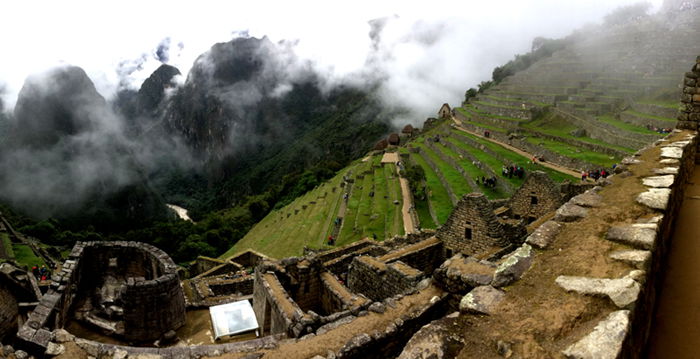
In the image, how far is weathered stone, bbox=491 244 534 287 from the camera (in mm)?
3854

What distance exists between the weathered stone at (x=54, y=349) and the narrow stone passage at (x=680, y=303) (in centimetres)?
637

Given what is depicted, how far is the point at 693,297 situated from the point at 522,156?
3024 cm

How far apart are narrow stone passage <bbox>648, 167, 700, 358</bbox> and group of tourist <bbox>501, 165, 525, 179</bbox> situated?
2243cm

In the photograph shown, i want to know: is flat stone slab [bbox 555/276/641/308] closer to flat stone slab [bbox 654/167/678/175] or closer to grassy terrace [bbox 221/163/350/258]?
flat stone slab [bbox 654/167/678/175]

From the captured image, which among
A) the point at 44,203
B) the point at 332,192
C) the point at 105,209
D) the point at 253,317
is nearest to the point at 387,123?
the point at 332,192

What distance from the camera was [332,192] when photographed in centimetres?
4809

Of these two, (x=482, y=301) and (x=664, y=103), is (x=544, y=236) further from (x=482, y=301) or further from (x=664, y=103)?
(x=664, y=103)

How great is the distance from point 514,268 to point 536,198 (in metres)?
8.90

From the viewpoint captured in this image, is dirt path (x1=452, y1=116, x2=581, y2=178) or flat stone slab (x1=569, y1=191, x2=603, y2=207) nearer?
flat stone slab (x1=569, y1=191, x2=603, y2=207)

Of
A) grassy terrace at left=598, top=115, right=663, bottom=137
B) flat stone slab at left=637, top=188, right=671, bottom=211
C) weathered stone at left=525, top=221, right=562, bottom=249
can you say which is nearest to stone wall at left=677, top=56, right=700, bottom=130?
flat stone slab at left=637, top=188, right=671, bottom=211

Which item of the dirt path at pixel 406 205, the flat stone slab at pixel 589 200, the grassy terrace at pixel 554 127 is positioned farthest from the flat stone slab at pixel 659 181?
the grassy terrace at pixel 554 127

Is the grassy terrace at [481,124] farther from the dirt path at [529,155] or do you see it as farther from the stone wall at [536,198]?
the stone wall at [536,198]

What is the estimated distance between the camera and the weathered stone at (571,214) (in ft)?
16.7

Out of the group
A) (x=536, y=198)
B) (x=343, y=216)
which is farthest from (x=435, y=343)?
(x=343, y=216)
